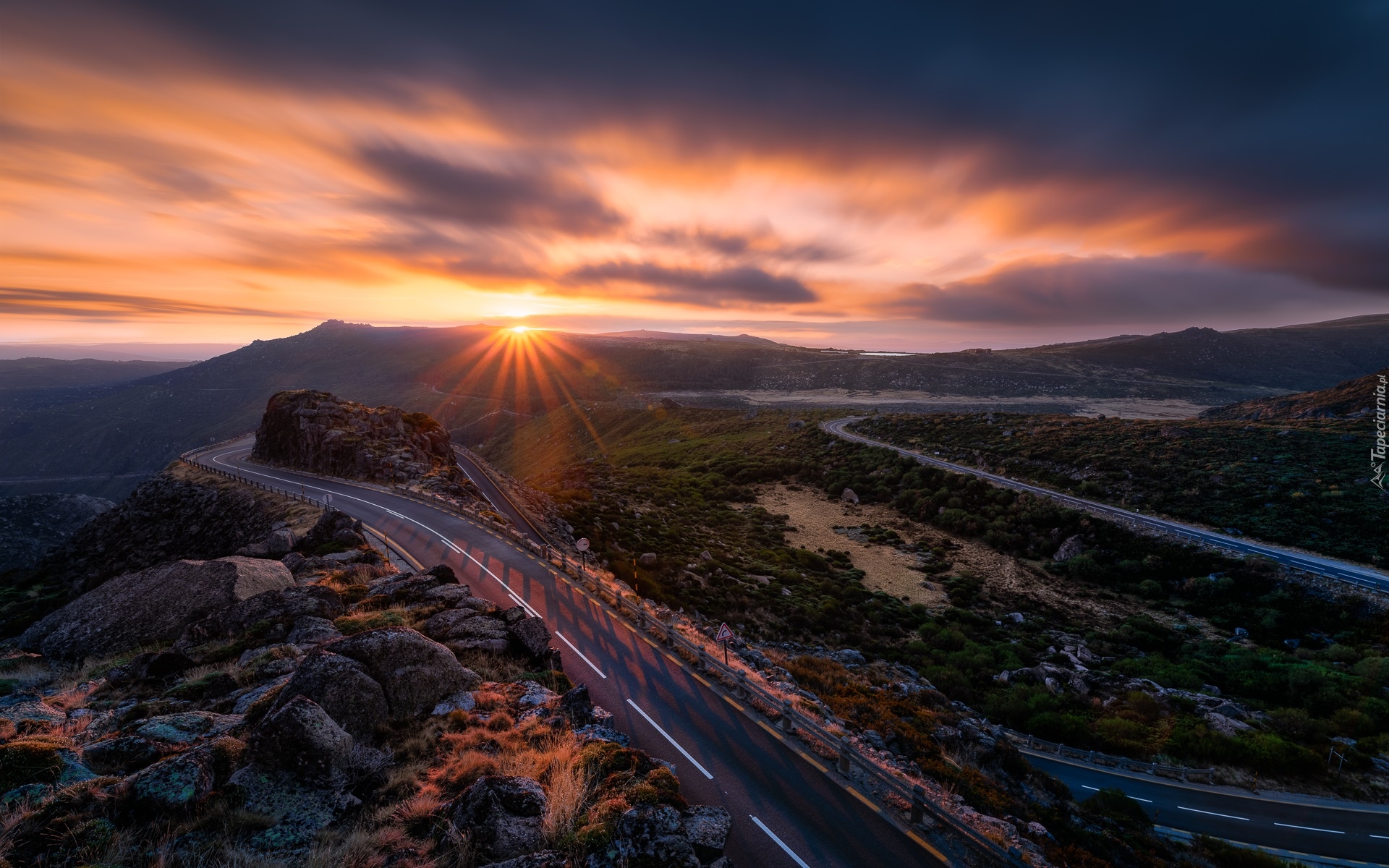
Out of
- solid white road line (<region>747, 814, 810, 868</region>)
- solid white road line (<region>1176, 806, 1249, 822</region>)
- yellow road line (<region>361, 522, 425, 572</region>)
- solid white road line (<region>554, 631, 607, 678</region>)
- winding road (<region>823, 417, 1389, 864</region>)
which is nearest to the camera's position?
solid white road line (<region>747, 814, 810, 868</region>)

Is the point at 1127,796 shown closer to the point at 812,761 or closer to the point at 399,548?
the point at 812,761

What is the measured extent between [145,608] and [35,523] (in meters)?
104

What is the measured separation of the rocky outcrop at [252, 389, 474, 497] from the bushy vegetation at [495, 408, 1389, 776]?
14.1 meters

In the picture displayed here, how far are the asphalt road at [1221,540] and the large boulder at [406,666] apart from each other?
48215mm

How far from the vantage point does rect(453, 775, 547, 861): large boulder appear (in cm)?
768

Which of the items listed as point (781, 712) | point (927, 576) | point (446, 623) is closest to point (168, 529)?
point (446, 623)

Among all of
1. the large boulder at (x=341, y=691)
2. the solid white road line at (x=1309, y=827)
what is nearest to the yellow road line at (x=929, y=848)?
the large boulder at (x=341, y=691)

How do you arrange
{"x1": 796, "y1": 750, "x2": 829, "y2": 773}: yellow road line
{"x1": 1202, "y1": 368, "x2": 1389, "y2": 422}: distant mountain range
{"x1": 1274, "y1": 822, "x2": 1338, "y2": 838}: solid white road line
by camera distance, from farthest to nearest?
{"x1": 1202, "y1": 368, "x2": 1389, "y2": 422}: distant mountain range
{"x1": 1274, "y1": 822, "x2": 1338, "y2": 838}: solid white road line
{"x1": 796, "y1": 750, "x2": 829, "y2": 773}: yellow road line

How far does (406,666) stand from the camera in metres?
11.6

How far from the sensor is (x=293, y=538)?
86.0 feet

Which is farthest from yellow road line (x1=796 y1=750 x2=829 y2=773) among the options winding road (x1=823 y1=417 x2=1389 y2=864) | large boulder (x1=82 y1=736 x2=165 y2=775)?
large boulder (x1=82 y1=736 x2=165 y2=775)

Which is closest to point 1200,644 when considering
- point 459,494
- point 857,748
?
point 857,748

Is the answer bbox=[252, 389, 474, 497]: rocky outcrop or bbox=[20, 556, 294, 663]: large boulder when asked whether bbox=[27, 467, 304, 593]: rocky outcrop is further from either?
bbox=[20, 556, 294, 663]: large boulder

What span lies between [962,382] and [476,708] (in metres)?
199
